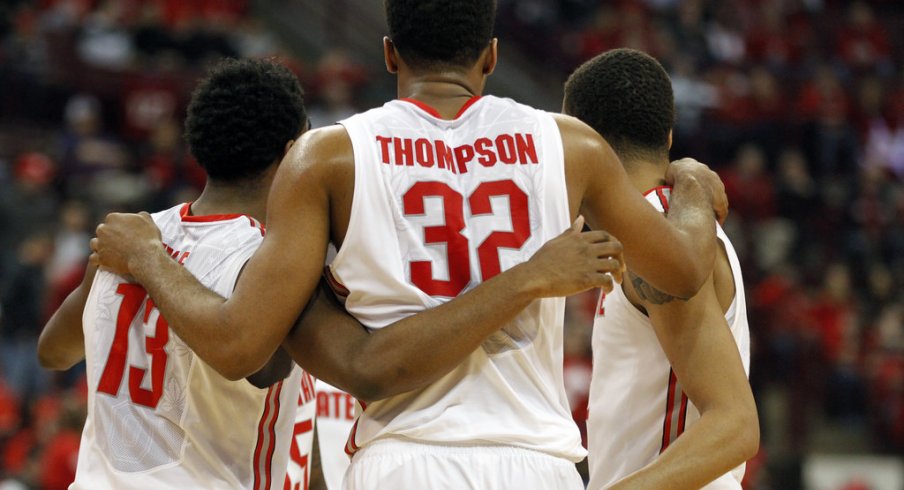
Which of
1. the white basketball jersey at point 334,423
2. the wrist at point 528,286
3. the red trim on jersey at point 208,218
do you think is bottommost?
the white basketball jersey at point 334,423

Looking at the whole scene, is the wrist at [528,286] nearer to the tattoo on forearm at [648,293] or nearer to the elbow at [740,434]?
the tattoo on forearm at [648,293]

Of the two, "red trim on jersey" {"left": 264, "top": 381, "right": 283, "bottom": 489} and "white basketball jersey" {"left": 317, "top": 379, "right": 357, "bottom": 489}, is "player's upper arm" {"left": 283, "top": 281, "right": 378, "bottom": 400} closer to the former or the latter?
"red trim on jersey" {"left": 264, "top": 381, "right": 283, "bottom": 489}

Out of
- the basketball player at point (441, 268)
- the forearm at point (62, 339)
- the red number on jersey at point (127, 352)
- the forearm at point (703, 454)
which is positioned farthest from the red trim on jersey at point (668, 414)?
the forearm at point (62, 339)

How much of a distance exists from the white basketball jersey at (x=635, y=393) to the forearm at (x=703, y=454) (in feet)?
0.84

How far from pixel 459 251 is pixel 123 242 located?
1094mm

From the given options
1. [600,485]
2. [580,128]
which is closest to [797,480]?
[600,485]

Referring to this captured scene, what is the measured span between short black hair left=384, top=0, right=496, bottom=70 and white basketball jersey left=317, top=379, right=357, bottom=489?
2.16 meters

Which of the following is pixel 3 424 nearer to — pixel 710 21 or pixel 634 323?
pixel 634 323

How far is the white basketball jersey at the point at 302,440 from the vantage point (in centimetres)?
418

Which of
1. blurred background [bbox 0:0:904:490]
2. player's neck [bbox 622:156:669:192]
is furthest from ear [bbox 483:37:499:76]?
blurred background [bbox 0:0:904:490]

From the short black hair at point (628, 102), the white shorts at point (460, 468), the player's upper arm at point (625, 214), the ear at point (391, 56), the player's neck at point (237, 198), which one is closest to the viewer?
the white shorts at point (460, 468)

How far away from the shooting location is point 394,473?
10.3ft

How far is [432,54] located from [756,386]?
1102 centimetres

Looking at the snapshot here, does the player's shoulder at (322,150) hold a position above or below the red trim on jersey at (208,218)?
above
